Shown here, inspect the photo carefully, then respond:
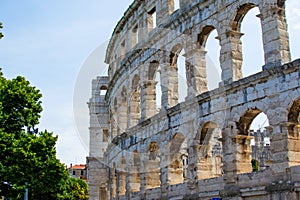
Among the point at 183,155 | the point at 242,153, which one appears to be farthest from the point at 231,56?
the point at 183,155

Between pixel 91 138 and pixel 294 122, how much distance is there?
20.9m

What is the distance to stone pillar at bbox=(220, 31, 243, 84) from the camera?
605 inches

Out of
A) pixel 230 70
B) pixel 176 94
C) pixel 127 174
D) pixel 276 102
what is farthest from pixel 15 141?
pixel 276 102

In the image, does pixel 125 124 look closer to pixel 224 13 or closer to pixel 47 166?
pixel 47 166

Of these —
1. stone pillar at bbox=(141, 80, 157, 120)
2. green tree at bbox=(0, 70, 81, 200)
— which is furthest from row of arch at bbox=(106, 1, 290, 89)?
green tree at bbox=(0, 70, 81, 200)

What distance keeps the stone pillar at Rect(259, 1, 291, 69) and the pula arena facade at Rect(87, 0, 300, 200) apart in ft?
0.10

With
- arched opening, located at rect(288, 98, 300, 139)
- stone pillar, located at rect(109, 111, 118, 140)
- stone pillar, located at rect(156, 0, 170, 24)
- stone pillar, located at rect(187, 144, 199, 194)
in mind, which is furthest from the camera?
stone pillar, located at rect(109, 111, 118, 140)

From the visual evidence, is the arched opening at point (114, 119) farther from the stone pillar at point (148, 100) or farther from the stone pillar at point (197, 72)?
the stone pillar at point (197, 72)

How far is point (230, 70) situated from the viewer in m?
15.4

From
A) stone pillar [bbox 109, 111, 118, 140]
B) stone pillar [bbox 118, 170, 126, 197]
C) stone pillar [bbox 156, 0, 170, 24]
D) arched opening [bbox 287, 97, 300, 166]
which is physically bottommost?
stone pillar [bbox 118, 170, 126, 197]

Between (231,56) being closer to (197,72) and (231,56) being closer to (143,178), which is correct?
(197,72)

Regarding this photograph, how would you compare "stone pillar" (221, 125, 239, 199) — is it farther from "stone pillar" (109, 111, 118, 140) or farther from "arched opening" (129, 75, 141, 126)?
"stone pillar" (109, 111, 118, 140)

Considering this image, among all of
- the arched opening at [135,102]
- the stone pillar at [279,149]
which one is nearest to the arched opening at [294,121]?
the stone pillar at [279,149]

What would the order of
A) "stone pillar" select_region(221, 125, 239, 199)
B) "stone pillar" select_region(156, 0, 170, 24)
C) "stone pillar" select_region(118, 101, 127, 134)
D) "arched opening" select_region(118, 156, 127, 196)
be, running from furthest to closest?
"stone pillar" select_region(118, 101, 127, 134) → "arched opening" select_region(118, 156, 127, 196) → "stone pillar" select_region(156, 0, 170, 24) → "stone pillar" select_region(221, 125, 239, 199)
